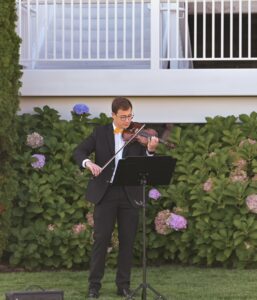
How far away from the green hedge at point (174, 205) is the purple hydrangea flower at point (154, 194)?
12 millimetres

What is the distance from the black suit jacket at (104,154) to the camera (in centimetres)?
768

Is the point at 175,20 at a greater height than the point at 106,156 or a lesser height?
greater

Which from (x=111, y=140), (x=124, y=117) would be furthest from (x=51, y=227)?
(x=124, y=117)

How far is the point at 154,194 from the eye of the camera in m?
9.15

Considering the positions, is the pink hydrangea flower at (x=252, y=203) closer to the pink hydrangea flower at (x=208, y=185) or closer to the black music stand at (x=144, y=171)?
the pink hydrangea flower at (x=208, y=185)

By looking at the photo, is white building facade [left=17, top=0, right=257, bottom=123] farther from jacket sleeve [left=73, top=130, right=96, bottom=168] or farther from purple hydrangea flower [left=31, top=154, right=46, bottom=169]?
jacket sleeve [left=73, top=130, right=96, bottom=168]

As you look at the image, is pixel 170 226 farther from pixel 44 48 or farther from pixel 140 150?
pixel 44 48

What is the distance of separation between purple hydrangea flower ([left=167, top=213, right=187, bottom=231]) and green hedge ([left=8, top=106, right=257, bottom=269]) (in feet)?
0.11

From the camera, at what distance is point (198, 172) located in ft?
30.3

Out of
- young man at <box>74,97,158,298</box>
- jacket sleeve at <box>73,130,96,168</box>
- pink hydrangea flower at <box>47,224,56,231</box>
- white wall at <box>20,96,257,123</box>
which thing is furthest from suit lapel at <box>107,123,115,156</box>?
white wall at <box>20,96,257,123</box>

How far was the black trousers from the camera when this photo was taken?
303 inches

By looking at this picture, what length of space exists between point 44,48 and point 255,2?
325cm

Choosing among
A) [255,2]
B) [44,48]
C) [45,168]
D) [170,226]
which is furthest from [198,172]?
[255,2]

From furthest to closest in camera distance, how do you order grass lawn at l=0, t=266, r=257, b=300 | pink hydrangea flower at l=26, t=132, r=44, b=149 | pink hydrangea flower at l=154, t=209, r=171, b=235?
pink hydrangea flower at l=26, t=132, r=44, b=149 → pink hydrangea flower at l=154, t=209, r=171, b=235 → grass lawn at l=0, t=266, r=257, b=300
